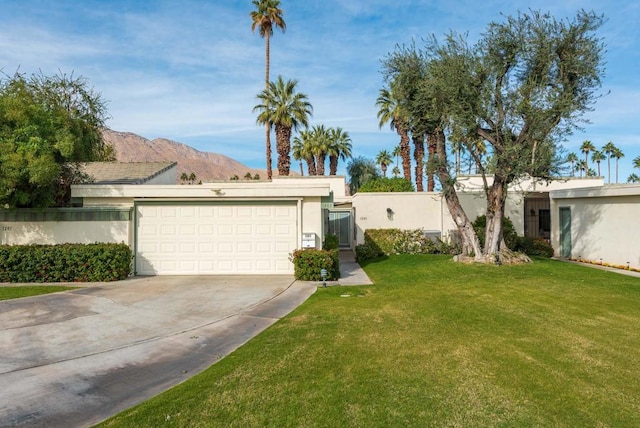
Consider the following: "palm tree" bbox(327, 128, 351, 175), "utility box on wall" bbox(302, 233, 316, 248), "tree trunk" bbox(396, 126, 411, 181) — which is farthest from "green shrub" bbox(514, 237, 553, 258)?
"palm tree" bbox(327, 128, 351, 175)

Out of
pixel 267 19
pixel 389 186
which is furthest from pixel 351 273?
pixel 267 19

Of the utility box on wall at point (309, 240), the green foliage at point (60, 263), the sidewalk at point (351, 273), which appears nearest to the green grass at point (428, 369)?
the sidewalk at point (351, 273)

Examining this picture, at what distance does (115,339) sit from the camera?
22.9 ft

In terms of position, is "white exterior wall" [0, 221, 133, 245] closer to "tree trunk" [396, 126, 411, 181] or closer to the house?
the house

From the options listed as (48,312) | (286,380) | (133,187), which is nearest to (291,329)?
(286,380)

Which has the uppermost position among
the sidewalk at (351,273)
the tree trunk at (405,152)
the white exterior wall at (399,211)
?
the tree trunk at (405,152)

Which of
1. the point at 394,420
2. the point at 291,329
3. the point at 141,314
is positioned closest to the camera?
the point at 394,420

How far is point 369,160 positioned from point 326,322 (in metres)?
47.6

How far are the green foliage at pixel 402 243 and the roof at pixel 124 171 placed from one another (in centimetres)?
1176

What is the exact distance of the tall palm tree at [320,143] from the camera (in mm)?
44438

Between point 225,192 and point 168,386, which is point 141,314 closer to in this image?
point 168,386

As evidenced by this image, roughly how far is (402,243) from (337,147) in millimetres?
27882

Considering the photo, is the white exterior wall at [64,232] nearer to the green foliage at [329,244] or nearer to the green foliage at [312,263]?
the green foliage at [312,263]

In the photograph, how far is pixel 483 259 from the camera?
1474cm
